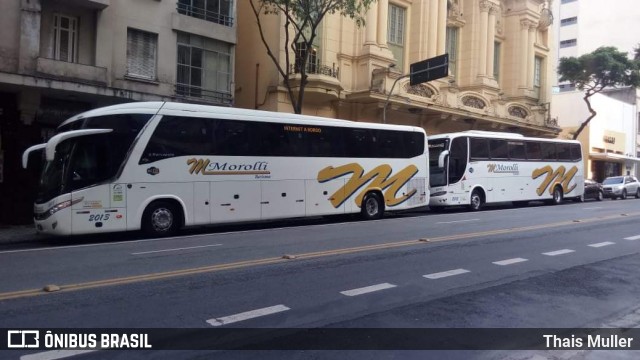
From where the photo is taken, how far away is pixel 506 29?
3750 centimetres

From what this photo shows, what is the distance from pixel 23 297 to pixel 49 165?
21.8 ft

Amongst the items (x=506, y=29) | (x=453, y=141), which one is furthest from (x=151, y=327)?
(x=506, y=29)

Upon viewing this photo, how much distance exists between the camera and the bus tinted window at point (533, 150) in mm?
24969

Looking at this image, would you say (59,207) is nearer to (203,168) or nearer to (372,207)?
(203,168)

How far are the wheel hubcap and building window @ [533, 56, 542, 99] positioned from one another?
3313 cm

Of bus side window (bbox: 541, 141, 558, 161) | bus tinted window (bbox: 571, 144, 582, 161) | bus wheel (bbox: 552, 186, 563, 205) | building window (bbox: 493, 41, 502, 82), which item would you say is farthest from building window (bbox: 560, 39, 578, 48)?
bus wheel (bbox: 552, 186, 563, 205)

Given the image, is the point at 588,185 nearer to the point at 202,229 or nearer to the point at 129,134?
the point at 202,229

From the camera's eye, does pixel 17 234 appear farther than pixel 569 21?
No

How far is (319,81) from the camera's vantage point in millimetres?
22688

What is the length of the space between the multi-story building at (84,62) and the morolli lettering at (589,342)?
15198 millimetres

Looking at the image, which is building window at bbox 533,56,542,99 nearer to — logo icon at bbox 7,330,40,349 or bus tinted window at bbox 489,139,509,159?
bus tinted window at bbox 489,139,509,159

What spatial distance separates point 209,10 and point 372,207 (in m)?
10.3

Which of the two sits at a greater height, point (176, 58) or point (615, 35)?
point (615, 35)

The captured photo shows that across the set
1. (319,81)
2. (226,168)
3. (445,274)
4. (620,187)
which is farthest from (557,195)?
(445,274)
